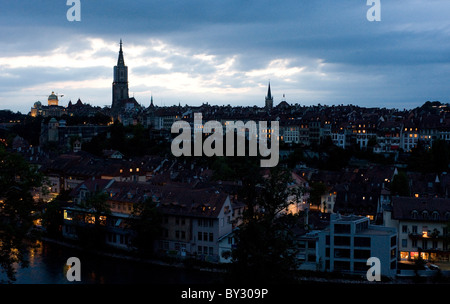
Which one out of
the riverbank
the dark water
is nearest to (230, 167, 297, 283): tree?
the dark water

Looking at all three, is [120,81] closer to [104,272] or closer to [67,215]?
[67,215]

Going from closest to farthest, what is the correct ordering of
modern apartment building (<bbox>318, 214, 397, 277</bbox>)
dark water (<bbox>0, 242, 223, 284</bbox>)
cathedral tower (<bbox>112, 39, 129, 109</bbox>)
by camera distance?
modern apartment building (<bbox>318, 214, 397, 277</bbox>) < dark water (<bbox>0, 242, 223, 284</bbox>) < cathedral tower (<bbox>112, 39, 129, 109</bbox>)

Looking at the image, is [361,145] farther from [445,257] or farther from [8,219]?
[8,219]

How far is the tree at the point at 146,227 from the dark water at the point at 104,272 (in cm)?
55

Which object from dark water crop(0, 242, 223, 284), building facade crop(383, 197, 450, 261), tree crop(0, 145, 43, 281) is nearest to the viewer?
tree crop(0, 145, 43, 281)

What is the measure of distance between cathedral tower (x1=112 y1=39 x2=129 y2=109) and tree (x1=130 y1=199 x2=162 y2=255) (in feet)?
166

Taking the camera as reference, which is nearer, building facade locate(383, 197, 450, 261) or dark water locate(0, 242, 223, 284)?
dark water locate(0, 242, 223, 284)

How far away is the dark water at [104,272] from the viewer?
536 inches

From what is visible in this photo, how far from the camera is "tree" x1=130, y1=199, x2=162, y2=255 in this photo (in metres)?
15.5

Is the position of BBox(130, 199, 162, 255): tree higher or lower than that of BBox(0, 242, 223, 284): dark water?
higher

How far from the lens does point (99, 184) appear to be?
19562 mm

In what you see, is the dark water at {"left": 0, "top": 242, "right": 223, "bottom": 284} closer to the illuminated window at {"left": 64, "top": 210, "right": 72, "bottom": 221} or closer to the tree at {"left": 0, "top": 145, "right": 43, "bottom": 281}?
the illuminated window at {"left": 64, "top": 210, "right": 72, "bottom": 221}

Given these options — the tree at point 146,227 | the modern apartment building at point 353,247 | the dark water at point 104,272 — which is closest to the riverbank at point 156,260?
the dark water at point 104,272

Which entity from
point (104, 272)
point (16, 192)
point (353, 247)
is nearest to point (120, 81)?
point (104, 272)
